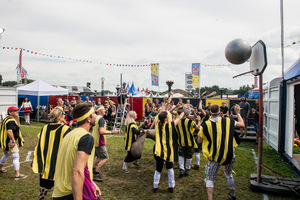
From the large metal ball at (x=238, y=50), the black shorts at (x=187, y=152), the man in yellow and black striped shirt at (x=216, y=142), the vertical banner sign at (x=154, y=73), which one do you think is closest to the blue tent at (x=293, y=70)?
the large metal ball at (x=238, y=50)

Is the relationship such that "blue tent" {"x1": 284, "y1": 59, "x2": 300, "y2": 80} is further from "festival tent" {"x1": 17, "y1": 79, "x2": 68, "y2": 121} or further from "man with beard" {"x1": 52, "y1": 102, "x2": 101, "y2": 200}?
"festival tent" {"x1": 17, "y1": 79, "x2": 68, "y2": 121}

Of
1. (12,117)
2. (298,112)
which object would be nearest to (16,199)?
(12,117)

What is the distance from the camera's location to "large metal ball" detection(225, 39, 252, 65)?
15.3 feet

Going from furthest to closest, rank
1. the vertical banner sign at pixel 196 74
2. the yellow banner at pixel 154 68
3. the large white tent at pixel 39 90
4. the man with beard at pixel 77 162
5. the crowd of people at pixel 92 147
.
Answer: the yellow banner at pixel 154 68
the vertical banner sign at pixel 196 74
the large white tent at pixel 39 90
the crowd of people at pixel 92 147
the man with beard at pixel 77 162

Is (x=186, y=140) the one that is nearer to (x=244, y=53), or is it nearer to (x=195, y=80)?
(x=244, y=53)

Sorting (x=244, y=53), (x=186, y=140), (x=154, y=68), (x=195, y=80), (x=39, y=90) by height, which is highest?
(x=154, y=68)

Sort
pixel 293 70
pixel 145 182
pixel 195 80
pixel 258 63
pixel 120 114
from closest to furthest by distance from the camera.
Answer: pixel 258 63 → pixel 145 182 → pixel 293 70 → pixel 120 114 → pixel 195 80

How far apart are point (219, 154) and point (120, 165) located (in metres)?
3.82

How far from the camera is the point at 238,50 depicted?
4.65m

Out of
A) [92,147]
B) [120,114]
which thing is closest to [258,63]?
[92,147]

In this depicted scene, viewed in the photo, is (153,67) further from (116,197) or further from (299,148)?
(116,197)

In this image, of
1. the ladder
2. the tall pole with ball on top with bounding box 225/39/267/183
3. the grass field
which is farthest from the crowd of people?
the ladder

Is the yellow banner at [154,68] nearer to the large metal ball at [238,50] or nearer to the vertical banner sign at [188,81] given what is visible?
the vertical banner sign at [188,81]

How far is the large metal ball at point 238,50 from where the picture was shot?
466 cm
